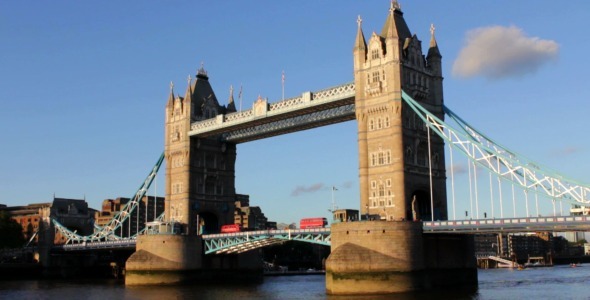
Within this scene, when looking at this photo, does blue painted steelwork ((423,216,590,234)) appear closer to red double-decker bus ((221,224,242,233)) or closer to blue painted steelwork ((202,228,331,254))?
blue painted steelwork ((202,228,331,254))

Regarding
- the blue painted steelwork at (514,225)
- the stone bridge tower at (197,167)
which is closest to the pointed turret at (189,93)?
the stone bridge tower at (197,167)

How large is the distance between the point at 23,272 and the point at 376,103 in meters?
74.1

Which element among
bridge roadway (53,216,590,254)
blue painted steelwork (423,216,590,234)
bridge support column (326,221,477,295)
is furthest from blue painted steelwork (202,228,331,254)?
blue painted steelwork (423,216,590,234)

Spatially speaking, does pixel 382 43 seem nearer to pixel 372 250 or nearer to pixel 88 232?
pixel 372 250

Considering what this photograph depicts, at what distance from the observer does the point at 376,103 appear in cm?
7025

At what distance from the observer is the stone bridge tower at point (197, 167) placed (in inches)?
3679

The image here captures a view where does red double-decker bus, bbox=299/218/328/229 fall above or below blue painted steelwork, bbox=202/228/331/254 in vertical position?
above

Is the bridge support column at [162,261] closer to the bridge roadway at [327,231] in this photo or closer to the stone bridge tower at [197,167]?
the bridge roadway at [327,231]

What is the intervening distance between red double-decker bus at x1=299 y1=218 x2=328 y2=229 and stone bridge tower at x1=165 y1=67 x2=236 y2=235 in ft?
71.6

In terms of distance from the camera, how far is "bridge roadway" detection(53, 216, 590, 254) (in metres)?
54.3

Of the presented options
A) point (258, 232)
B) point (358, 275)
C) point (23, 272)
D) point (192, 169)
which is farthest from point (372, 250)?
point (23, 272)

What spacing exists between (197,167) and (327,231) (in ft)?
98.8

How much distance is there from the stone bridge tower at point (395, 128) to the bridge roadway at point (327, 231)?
5144mm

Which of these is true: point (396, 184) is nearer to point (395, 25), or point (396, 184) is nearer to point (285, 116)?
point (395, 25)
